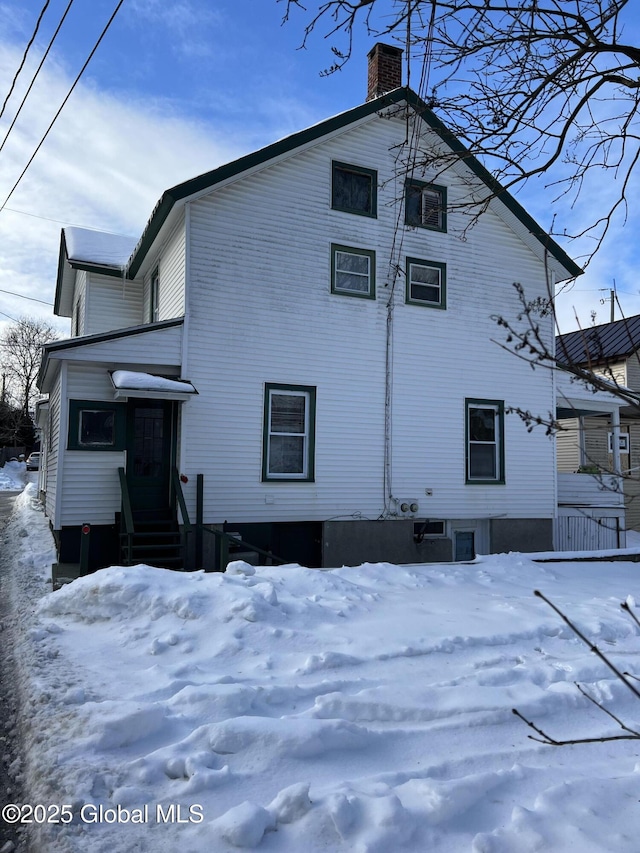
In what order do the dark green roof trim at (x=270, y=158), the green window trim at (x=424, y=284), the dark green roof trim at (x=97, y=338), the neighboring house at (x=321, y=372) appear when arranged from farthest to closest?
the green window trim at (x=424, y=284) < the dark green roof trim at (x=270, y=158) < the neighboring house at (x=321, y=372) < the dark green roof trim at (x=97, y=338)

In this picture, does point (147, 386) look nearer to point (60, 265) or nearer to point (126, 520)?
point (126, 520)

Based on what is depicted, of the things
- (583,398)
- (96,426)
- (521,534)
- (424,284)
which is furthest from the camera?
(583,398)

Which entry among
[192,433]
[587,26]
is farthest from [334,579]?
[587,26]

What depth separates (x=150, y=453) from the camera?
36.2 feet

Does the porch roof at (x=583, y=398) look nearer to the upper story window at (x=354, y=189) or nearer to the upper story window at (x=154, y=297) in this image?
the upper story window at (x=354, y=189)

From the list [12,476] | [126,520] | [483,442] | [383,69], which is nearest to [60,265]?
[383,69]

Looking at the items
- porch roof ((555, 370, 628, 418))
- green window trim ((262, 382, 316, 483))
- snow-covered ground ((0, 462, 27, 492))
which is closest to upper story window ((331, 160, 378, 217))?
green window trim ((262, 382, 316, 483))

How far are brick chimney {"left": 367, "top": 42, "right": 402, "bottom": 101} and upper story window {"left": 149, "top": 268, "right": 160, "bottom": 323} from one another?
5768mm

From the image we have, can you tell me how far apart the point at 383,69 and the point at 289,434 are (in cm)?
809

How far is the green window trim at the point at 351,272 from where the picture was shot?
40.6ft

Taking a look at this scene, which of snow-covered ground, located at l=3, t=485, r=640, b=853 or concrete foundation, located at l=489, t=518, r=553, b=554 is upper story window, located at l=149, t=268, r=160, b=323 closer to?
snow-covered ground, located at l=3, t=485, r=640, b=853

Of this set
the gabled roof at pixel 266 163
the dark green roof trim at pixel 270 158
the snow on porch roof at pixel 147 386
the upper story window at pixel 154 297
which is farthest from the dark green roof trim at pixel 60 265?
the snow on porch roof at pixel 147 386

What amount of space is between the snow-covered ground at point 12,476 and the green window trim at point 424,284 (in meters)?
32.4

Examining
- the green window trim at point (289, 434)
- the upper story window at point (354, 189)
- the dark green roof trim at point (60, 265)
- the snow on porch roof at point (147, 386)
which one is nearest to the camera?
the snow on porch roof at point (147, 386)
